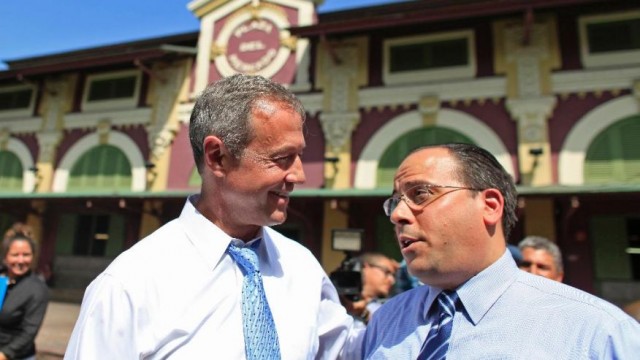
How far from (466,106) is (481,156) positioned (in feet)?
29.7

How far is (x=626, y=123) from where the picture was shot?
904 centimetres

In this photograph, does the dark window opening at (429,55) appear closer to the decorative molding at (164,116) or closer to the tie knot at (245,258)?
the decorative molding at (164,116)

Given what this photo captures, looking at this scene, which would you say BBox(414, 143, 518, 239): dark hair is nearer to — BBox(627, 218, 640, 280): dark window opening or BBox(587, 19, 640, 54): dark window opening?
BBox(627, 218, 640, 280): dark window opening

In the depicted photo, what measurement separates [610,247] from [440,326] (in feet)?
30.1

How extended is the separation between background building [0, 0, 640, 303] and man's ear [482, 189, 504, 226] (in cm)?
724

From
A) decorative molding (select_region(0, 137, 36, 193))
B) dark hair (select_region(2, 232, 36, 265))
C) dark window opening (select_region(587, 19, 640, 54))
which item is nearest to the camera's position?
dark hair (select_region(2, 232, 36, 265))

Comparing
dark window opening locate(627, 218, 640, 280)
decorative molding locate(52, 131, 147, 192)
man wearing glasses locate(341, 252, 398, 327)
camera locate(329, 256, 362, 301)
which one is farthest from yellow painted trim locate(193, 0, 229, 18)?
camera locate(329, 256, 362, 301)

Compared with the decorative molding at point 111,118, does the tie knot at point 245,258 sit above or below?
below

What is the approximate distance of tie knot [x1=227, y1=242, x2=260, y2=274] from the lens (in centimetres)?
157

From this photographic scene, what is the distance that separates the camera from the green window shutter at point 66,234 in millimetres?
12914

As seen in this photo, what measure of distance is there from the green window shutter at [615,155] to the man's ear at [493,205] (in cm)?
886

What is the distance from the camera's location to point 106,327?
1247 mm

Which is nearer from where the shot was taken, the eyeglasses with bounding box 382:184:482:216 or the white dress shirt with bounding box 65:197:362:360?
the white dress shirt with bounding box 65:197:362:360

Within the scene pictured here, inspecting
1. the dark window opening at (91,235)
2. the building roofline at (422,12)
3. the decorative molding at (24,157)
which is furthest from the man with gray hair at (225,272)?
the decorative molding at (24,157)
